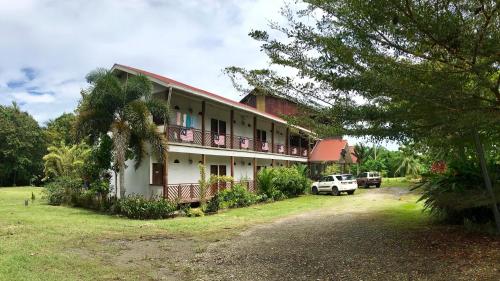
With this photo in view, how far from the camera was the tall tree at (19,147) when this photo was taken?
4641cm

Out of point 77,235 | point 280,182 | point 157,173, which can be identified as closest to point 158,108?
point 157,173

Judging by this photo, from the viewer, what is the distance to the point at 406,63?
26.2 feet

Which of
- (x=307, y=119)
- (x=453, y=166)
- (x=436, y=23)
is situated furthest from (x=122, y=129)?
(x=436, y=23)

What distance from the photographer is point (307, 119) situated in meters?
10.2

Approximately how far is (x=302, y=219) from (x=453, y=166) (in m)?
5.98

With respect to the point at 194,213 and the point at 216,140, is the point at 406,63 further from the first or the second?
the point at 216,140

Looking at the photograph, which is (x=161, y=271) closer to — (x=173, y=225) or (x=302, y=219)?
(x=173, y=225)

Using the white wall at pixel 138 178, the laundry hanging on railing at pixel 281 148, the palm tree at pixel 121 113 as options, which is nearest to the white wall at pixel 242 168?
the laundry hanging on railing at pixel 281 148

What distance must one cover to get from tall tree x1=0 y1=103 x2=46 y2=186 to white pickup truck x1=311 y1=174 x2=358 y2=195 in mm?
32608

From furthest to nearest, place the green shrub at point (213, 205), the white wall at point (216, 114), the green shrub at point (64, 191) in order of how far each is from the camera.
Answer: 1. the white wall at point (216, 114)
2. the green shrub at point (64, 191)
3. the green shrub at point (213, 205)

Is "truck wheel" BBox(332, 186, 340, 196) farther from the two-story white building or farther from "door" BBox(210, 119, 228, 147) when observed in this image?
"door" BBox(210, 119, 228, 147)

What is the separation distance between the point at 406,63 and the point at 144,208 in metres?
12.2

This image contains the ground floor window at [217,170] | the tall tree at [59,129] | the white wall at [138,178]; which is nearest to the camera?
the white wall at [138,178]

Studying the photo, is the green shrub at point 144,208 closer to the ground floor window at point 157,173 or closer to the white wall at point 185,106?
the ground floor window at point 157,173
